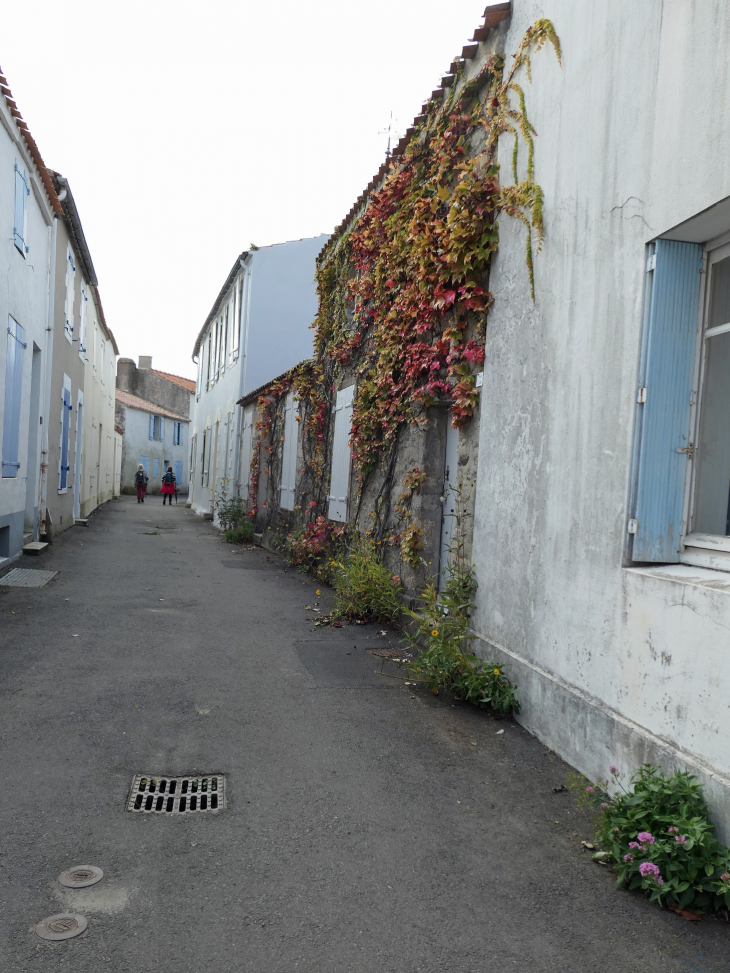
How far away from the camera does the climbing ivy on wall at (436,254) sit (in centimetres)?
540

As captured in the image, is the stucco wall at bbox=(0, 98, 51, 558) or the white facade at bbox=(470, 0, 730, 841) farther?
the stucco wall at bbox=(0, 98, 51, 558)

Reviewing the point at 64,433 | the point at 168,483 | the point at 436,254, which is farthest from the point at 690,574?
the point at 168,483

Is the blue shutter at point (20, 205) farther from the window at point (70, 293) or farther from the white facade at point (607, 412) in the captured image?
the white facade at point (607, 412)

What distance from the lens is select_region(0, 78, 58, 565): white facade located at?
850 centimetres

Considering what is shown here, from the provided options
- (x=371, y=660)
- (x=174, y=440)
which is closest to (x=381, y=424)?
(x=371, y=660)

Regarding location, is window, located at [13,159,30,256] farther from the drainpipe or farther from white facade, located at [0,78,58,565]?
the drainpipe

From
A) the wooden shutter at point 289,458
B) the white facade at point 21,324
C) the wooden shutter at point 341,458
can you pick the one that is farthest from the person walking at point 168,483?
the wooden shutter at point 341,458

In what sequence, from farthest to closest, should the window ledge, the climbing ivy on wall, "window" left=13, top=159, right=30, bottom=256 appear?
"window" left=13, top=159, right=30, bottom=256 < the climbing ivy on wall < the window ledge

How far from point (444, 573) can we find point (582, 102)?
146 inches

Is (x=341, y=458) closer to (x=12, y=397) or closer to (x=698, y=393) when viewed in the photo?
(x=12, y=397)

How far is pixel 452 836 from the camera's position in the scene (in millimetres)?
3283

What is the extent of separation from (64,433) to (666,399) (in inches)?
485

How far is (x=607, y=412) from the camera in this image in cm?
384

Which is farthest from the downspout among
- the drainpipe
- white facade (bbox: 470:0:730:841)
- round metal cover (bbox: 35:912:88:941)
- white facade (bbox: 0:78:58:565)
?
round metal cover (bbox: 35:912:88:941)
